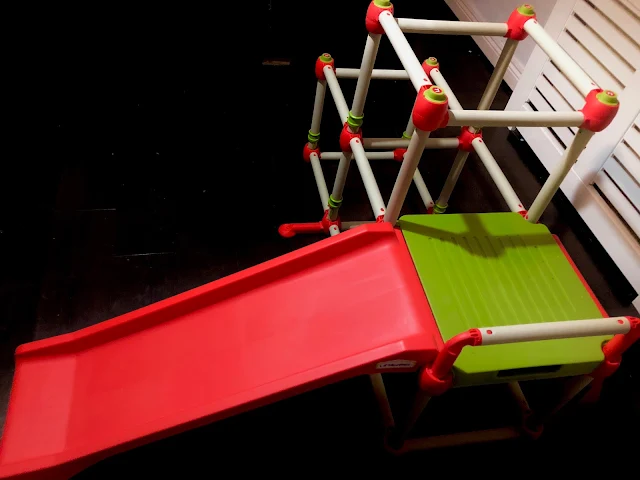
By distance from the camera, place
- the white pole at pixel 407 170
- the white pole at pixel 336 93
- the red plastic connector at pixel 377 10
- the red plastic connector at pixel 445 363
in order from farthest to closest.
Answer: the white pole at pixel 336 93, the red plastic connector at pixel 377 10, the white pole at pixel 407 170, the red plastic connector at pixel 445 363

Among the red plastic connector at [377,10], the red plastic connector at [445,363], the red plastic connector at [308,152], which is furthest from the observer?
the red plastic connector at [308,152]

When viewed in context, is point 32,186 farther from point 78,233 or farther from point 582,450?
point 582,450

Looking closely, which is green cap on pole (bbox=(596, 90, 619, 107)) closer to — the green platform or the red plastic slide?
the green platform

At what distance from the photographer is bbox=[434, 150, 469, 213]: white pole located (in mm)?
1615

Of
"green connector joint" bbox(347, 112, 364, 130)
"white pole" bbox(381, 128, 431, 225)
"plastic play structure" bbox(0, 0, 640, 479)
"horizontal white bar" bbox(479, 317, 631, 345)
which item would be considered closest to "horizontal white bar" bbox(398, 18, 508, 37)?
"plastic play structure" bbox(0, 0, 640, 479)

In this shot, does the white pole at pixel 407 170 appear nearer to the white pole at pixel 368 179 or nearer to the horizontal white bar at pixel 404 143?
the white pole at pixel 368 179

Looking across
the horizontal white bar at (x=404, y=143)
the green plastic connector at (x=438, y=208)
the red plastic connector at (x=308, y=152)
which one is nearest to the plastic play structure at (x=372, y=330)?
the horizontal white bar at (x=404, y=143)

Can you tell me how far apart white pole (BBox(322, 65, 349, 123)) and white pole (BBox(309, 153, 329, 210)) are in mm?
298

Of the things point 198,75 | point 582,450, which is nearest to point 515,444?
point 582,450

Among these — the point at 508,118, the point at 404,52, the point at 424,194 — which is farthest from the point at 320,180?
the point at 508,118

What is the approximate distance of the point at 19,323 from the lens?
58.2 inches

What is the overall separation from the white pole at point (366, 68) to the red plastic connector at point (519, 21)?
35 centimetres

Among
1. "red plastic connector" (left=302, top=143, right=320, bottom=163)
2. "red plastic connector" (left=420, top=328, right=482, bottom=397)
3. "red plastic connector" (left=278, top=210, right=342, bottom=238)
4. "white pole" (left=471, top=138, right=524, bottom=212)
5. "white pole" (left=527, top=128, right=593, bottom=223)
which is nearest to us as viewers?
"red plastic connector" (left=420, top=328, right=482, bottom=397)

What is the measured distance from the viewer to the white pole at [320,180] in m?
1.78
